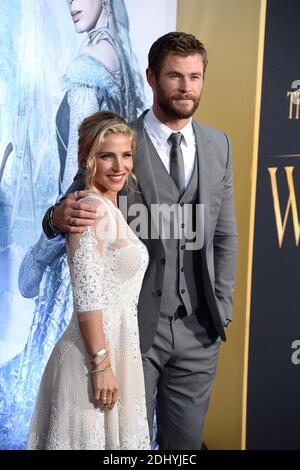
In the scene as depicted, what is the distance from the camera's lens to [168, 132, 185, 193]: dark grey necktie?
7.48ft

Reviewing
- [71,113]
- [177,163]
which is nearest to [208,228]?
[177,163]

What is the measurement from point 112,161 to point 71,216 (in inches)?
9.2

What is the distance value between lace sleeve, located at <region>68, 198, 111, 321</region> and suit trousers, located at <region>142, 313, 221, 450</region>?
0.49 m

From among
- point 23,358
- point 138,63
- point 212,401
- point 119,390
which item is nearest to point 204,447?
point 212,401

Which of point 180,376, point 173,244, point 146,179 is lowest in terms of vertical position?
point 180,376

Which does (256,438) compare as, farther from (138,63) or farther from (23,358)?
(138,63)

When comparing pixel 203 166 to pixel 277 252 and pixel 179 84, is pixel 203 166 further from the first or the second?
pixel 277 252

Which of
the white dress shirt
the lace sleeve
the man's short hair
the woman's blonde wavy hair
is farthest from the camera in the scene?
the white dress shirt

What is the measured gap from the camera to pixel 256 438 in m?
3.15

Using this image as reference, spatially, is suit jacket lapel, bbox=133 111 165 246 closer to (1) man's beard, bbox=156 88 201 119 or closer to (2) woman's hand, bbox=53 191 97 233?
(1) man's beard, bbox=156 88 201 119

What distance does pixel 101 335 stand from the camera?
6.19 feet

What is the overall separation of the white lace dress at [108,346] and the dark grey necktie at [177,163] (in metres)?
0.36

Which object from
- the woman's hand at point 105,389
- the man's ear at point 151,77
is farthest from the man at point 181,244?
the woman's hand at point 105,389

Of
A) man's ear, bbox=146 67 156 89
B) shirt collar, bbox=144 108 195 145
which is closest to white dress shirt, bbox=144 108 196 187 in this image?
shirt collar, bbox=144 108 195 145
